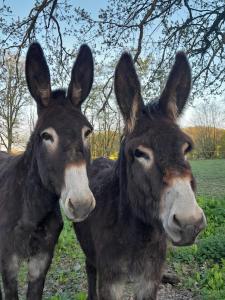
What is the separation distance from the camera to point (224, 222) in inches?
291

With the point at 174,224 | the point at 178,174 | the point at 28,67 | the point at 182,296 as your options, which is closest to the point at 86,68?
the point at 28,67

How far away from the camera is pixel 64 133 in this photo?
9.02ft

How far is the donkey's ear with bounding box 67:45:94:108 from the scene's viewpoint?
128 inches

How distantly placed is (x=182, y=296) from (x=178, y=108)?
2562 mm

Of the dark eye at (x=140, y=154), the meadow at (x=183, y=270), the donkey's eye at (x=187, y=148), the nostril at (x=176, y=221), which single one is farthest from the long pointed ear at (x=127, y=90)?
the meadow at (x=183, y=270)

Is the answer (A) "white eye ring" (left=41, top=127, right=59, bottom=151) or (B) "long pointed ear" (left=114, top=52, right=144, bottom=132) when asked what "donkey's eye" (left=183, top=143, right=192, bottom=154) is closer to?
(B) "long pointed ear" (left=114, top=52, right=144, bottom=132)

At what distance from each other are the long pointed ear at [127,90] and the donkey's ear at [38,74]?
2.16 feet

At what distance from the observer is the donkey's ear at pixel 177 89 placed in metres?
2.86

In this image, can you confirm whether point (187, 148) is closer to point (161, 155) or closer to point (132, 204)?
point (161, 155)

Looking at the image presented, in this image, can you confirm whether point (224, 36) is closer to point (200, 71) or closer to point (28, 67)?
point (200, 71)

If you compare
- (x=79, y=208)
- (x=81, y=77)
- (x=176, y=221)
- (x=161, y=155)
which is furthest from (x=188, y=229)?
(x=81, y=77)

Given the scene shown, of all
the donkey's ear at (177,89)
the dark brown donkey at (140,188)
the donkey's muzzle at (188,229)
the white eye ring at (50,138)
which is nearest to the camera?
the donkey's muzzle at (188,229)

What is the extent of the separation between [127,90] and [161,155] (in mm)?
715

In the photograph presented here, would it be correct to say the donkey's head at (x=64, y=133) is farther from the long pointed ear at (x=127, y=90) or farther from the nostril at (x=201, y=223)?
the nostril at (x=201, y=223)
